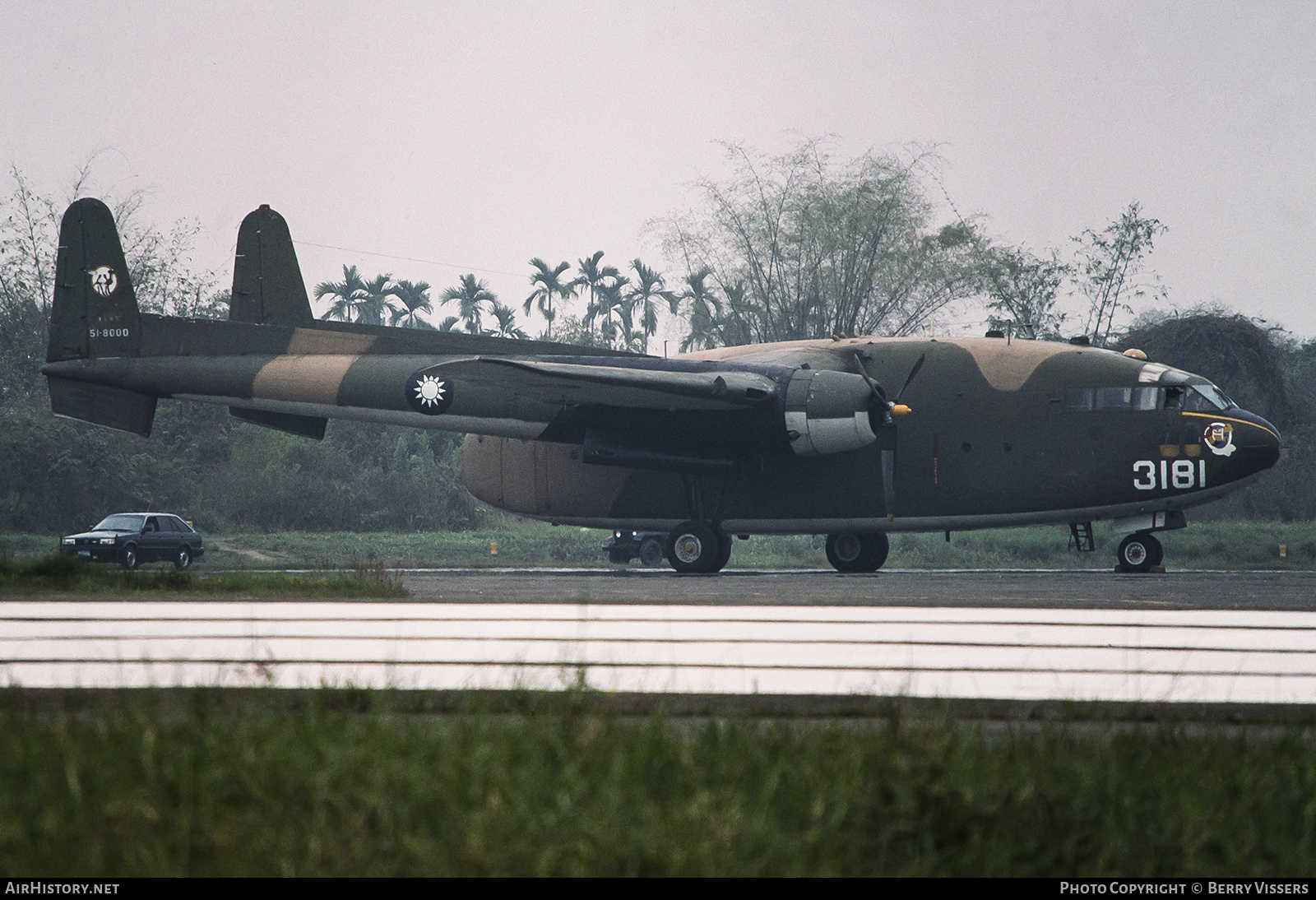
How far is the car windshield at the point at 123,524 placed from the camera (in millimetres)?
28969

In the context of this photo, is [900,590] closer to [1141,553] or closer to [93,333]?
[1141,553]

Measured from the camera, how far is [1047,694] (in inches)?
243

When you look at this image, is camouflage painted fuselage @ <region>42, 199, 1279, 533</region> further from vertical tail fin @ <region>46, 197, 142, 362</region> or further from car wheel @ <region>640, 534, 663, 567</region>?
car wheel @ <region>640, 534, 663, 567</region>

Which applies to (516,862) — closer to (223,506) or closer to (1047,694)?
(1047,694)

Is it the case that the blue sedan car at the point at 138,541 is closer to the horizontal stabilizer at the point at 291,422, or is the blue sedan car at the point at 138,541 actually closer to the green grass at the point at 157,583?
the horizontal stabilizer at the point at 291,422

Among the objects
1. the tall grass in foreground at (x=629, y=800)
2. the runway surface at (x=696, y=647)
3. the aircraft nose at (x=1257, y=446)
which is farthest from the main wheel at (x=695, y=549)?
the tall grass in foreground at (x=629, y=800)

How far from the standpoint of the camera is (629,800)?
156 inches

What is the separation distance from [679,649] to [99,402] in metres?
19.9

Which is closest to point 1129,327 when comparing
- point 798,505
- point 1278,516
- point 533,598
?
point 1278,516

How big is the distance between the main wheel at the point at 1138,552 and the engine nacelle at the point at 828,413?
511 cm

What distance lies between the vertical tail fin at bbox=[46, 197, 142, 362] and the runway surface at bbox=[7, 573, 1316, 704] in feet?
48.9

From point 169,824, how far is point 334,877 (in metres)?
0.75

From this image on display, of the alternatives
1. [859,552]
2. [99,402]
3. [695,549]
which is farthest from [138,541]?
[859,552]

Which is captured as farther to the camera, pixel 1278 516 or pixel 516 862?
pixel 1278 516
